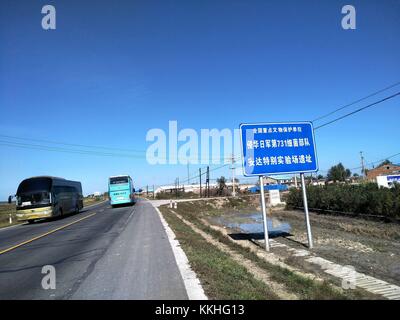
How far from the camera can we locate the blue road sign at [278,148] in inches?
484

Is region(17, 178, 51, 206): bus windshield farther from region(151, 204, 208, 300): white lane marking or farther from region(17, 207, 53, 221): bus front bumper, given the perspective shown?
region(151, 204, 208, 300): white lane marking

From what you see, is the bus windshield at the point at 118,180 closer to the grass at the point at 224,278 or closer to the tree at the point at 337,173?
the grass at the point at 224,278

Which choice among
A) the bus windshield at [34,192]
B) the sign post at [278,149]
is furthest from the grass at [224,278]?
the bus windshield at [34,192]

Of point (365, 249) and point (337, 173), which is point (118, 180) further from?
point (337, 173)

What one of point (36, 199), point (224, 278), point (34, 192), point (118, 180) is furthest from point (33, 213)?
point (224, 278)

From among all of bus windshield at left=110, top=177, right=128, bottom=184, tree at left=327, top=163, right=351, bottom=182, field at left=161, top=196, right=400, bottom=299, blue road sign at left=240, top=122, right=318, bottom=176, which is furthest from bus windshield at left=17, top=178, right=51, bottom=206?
tree at left=327, top=163, right=351, bottom=182

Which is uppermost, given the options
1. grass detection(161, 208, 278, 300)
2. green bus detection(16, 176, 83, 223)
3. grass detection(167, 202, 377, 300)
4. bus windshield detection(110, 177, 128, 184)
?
bus windshield detection(110, 177, 128, 184)

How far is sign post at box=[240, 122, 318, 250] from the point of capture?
12289 millimetres

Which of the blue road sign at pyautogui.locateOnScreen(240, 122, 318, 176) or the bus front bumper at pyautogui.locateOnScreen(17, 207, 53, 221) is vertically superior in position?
the blue road sign at pyautogui.locateOnScreen(240, 122, 318, 176)

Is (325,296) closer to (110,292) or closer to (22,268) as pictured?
(110,292)

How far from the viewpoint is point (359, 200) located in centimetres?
2408
